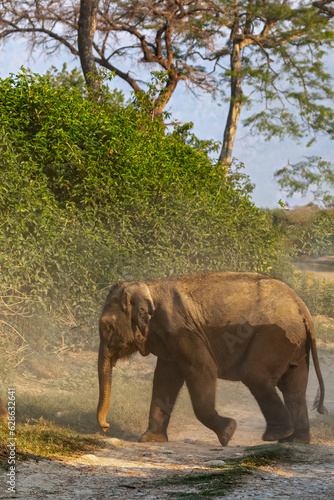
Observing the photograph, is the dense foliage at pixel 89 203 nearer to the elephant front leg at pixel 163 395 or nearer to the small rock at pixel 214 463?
the elephant front leg at pixel 163 395

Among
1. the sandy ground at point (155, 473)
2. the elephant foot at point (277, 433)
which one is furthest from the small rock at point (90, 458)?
the elephant foot at point (277, 433)

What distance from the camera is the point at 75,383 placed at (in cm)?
1080

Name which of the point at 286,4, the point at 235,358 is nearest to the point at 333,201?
the point at 286,4

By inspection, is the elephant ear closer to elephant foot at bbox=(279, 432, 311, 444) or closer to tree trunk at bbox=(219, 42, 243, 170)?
elephant foot at bbox=(279, 432, 311, 444)

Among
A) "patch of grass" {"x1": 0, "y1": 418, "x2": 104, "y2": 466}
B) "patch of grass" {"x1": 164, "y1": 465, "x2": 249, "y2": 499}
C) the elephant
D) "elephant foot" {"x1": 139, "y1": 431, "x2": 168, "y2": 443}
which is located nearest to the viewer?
"patch of grass" {"x1": 164, "y1": 465, "x2": 249, "y2": 499}

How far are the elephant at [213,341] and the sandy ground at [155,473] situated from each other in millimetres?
522

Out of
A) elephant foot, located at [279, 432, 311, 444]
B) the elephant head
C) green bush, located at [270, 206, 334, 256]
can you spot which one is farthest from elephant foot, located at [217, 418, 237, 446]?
green bush, located at [270, 206, 334, 256]

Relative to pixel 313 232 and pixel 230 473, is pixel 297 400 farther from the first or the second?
pixel 313 232

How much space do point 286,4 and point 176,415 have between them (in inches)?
713

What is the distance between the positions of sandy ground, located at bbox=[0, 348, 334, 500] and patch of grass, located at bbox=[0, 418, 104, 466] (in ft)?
0.48

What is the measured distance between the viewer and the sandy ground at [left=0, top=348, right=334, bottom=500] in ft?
16.4

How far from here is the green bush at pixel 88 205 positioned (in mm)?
10719

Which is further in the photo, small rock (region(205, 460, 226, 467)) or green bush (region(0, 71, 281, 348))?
green bush (region(0, 71, 281, 348))

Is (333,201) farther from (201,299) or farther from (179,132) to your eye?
(201,299)
